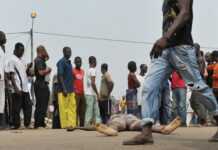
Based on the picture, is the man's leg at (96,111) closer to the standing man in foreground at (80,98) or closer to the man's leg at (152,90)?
the standing man in foreground at (80,98)

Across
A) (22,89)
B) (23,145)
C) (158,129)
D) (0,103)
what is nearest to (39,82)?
(22,89)

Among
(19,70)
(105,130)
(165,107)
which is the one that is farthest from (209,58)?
(105,130)

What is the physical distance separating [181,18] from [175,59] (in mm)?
411

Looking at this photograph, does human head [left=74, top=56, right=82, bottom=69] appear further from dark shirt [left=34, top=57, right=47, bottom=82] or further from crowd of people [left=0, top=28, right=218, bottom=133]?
dark shirt [left=34, top=57, right=47, bottom=82]

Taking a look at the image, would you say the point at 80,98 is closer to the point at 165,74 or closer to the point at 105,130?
the point at 105,130

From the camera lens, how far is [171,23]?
5.98 m

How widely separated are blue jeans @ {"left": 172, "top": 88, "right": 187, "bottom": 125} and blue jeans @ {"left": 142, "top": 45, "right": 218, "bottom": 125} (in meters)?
5.43

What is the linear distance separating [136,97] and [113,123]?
13.7 ft

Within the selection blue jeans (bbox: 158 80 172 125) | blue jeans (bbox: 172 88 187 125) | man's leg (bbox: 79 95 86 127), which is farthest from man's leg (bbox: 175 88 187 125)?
man's leg (bbox: 79 95 86 127)

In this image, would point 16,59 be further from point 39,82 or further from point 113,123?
point 113,123

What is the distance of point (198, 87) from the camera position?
590 cm

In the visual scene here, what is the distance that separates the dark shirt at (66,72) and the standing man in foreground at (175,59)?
511 centimetres

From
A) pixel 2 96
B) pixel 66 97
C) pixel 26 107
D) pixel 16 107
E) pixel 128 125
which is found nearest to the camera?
pixel 128 125

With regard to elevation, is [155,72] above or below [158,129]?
above
